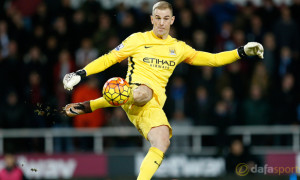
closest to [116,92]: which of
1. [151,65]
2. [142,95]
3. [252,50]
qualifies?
[142,95]

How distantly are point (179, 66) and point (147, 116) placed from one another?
5.98 m

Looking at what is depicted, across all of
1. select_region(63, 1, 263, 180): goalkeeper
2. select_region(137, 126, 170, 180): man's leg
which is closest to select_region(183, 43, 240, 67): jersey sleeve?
select_region(63, 1, 263, 180): goalkeeper

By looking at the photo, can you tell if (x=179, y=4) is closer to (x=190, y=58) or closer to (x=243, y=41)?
(x=243, y=41)

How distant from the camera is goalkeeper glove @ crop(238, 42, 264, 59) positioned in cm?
1018

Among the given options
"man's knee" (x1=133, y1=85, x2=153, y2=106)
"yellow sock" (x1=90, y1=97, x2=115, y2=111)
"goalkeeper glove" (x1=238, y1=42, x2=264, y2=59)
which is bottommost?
"yellow sock" (x1=90, y1=97, x2=115, y2=111)

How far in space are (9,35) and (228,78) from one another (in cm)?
486

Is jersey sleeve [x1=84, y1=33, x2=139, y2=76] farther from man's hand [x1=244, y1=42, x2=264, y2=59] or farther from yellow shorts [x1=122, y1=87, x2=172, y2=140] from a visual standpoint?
man's hand [x1=244, y1=42, x2=264, y2=59]

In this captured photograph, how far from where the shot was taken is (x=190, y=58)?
1046 cm

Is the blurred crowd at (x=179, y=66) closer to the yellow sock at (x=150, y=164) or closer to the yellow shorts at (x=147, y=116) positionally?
the yellow shorts at (x=147, y=116)

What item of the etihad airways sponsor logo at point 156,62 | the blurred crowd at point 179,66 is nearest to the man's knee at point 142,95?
the etihad airways sponsor logo at point 156,62

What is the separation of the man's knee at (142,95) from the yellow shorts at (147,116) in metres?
0.10

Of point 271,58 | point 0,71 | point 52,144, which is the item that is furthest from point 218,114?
point 0,71

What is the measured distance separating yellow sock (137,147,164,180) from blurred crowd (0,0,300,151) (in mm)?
5648

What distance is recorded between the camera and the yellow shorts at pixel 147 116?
9.80 m
